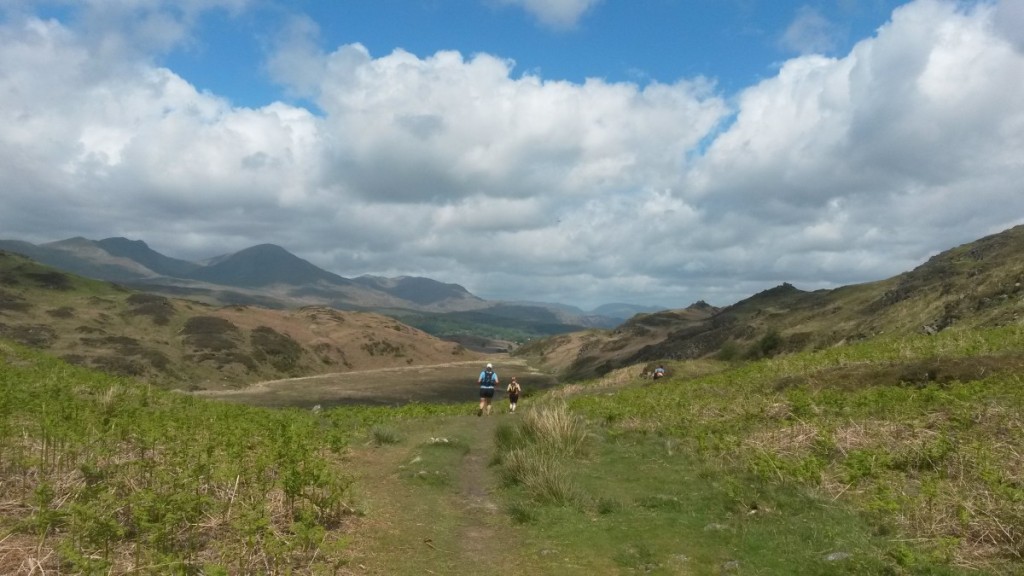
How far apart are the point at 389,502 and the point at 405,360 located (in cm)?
12976

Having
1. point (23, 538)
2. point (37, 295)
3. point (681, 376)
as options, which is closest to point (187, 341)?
point (37, 295)

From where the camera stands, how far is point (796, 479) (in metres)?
12.1

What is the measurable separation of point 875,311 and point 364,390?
65.8 meters

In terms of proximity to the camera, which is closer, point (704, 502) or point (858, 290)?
point (704, 502)

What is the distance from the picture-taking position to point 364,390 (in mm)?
84188

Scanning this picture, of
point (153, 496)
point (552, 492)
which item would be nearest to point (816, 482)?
point (552, 492)

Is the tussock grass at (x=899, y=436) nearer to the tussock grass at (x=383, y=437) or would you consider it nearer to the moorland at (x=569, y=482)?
the moorland at (x=569, y=482)

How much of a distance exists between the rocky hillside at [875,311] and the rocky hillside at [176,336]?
53383 mm

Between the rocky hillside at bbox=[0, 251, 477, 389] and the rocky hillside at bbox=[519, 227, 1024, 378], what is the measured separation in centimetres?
5338

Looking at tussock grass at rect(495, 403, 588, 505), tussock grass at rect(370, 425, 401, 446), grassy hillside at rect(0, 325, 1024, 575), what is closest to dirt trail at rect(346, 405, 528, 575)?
grassy hillside at rect(0, 325, 1024, 575)

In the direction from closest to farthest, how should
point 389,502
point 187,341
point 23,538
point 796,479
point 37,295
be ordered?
1. point 23,538
2. point 796,479
3. point 389,502
4. point 187,341
5. point 37,295

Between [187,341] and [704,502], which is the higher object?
[704,502]

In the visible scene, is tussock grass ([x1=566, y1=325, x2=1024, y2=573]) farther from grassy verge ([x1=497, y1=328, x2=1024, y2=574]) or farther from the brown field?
the brown field

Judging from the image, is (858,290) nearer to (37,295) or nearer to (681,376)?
(681,376)
